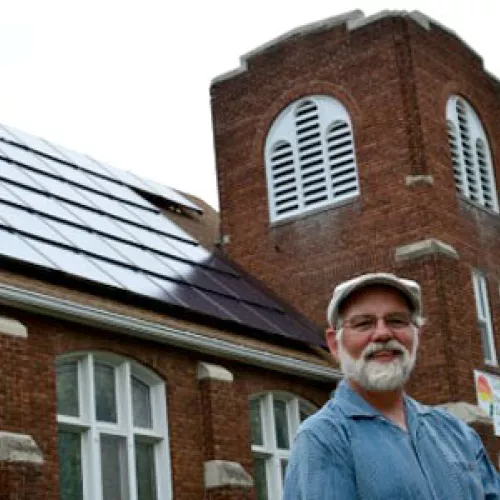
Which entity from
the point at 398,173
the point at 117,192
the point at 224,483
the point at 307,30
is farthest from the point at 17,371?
the point at 307,30

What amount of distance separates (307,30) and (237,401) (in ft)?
27.2

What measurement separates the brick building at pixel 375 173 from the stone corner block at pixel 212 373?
404cm

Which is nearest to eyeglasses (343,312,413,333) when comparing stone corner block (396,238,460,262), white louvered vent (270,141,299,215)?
stone corner block (396,238,460,262)

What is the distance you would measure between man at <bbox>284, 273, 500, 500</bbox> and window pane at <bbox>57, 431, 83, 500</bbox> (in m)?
10.5

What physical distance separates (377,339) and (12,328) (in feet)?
32.6

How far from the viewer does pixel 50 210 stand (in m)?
16.8

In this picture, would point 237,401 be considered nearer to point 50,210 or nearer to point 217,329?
point 217,329

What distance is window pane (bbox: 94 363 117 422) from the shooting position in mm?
14438

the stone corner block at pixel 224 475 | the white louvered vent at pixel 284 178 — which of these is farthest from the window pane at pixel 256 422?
the white louvered vent at pixel 284 178

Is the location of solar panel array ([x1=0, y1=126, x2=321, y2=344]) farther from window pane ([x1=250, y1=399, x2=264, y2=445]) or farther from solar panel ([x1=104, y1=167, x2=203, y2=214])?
window pane ([x1=250, y1=399, x2=264, y2=445])

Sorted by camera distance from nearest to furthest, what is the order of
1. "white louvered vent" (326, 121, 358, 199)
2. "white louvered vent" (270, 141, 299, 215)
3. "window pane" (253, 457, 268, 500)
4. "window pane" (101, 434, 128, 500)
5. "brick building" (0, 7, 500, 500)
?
"brick building" (0, 7, 500, 500), "window pane" (101, 434, 128, 500), "window pane" (253, 457, 268, 500), "white louvered vent" (326, 121, 358, 199), "white louvered vent" (270, 141, 299, 215)

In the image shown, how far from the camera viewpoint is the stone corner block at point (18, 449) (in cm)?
1221

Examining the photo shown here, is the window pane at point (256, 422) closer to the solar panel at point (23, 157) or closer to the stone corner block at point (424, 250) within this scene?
the stone corner block at point (424, 250)

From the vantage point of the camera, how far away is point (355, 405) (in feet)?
11.3
